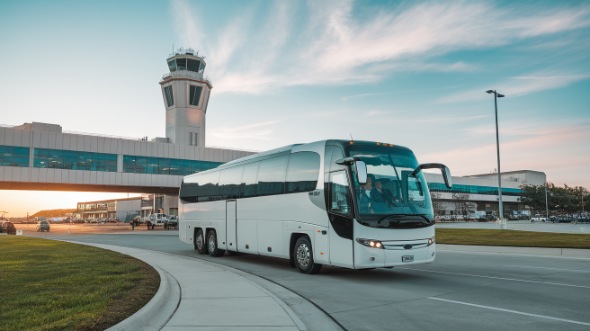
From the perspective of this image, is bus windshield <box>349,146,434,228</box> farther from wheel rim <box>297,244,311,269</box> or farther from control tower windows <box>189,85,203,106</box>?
control tower windows <box>189,85,203,106</box>

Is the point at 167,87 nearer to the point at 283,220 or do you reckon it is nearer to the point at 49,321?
the point at 283,220

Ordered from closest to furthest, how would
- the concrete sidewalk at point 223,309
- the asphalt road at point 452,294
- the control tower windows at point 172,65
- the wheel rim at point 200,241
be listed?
the concrete sidewalk at point 223,309 < the asphalt road at point 452,294 < the wheel rim at point 200,241 < the control tower windows at point 172,65

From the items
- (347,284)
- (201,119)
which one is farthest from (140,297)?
(201,119)

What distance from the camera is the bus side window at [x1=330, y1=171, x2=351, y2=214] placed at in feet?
38.1

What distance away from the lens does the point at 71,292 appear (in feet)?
29.0

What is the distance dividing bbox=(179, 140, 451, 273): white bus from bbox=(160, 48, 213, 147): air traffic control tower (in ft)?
205

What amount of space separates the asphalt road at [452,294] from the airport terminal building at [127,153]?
5160cm

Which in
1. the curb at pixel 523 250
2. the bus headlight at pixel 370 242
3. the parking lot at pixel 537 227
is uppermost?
the bus headlight at pixel 370 242

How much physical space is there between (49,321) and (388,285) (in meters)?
7.25

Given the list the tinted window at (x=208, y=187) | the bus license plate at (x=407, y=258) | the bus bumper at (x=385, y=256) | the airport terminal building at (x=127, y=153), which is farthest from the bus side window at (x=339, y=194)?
the airport terminal building at (x=127, y=153)

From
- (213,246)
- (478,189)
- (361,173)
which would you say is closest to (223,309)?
(361,173)

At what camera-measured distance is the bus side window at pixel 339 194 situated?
38.1 feet

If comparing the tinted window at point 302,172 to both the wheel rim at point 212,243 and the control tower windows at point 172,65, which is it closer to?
the wheel rim at point 212,243

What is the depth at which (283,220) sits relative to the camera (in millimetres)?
14055
